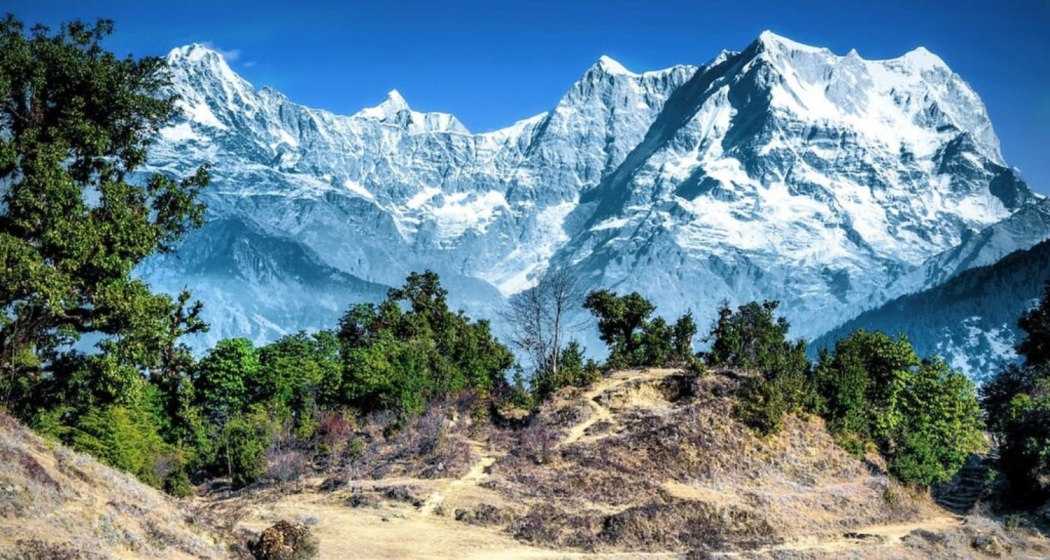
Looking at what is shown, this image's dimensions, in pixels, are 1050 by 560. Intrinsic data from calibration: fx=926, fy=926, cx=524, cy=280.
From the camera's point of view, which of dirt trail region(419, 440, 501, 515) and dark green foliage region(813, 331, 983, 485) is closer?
dirt trail region(419, 440, 501, 515)

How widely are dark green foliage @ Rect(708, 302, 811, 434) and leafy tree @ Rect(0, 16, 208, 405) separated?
39678 millimetres

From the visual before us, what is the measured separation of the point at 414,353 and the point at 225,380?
63.2ft

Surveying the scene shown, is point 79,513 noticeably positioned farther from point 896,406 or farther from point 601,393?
point 896,406

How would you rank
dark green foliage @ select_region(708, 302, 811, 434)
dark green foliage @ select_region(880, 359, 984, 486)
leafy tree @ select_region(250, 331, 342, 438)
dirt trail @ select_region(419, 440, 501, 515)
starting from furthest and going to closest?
leafy tree @ select_region(250, 331, 342, 438) → dark green foliage @ select_region(880, 359, 984, 486) → dark green foliage @ select_region(708, 302, 811, 434) → dirt trail @ select_region(419, 440, 501, 515)

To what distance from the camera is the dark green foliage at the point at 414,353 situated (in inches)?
3639

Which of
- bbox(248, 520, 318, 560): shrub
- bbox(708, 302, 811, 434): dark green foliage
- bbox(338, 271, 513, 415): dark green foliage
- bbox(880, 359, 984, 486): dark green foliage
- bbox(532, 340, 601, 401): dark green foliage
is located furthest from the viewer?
bbox(338, 271, 513, 415): dark green foliage

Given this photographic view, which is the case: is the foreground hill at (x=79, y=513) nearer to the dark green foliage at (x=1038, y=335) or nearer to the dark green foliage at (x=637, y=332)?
the dark green foliage at (x=637, y=332)

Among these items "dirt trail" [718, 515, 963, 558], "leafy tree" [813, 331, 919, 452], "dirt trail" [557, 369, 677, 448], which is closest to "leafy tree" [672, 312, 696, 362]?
"dirt trail" [557, 369, 677, 448]

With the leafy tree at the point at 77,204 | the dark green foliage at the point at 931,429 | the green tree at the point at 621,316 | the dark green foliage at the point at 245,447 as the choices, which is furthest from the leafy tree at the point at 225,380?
the dark green foliage at the point at 931,429

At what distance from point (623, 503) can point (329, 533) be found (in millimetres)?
18317

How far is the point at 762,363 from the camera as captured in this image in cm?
7619

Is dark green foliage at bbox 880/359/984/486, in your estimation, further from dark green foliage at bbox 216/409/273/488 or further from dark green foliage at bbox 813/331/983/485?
dark green foliage at bbox 216/409/273/488

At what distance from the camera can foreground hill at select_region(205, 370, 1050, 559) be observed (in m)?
46.1

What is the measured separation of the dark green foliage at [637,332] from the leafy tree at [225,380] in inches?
1422
